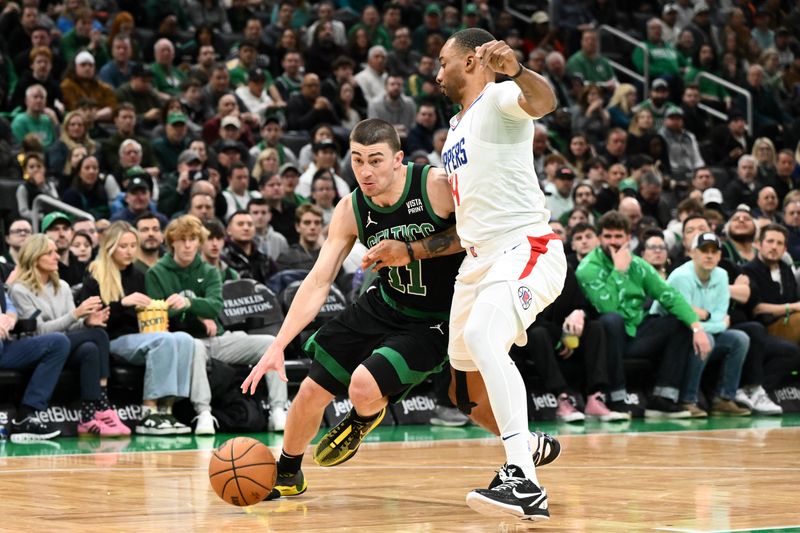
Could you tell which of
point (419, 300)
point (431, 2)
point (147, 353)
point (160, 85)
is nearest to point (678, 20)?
point (431, 2)

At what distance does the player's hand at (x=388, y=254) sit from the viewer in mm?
6348

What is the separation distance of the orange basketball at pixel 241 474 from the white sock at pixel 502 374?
1.17 m

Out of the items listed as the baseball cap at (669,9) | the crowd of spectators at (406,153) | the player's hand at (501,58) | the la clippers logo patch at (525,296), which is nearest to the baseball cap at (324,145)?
the crowd of spectators at (406,153)

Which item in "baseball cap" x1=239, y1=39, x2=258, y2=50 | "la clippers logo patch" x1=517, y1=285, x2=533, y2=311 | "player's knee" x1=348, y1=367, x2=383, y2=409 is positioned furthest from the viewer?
"baseball cap" x1=239, y1=39, x2=258, y2=50

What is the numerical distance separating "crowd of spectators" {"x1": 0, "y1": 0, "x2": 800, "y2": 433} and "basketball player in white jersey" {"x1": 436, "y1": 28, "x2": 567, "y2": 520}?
17.2ft

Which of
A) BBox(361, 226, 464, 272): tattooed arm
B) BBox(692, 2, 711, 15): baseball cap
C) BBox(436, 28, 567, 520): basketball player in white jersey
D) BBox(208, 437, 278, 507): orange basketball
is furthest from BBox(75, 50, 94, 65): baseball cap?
BBox(692, 2, 711, 15): baseball cap

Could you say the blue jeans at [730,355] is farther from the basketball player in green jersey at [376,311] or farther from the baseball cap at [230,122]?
the basketball player in green jersey at [376,311]

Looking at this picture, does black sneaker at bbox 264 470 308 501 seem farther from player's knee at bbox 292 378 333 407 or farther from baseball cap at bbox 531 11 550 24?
baseball cap at bbox 531 11 550 24

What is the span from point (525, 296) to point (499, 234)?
1.10 feet

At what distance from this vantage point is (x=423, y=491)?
6977 mm

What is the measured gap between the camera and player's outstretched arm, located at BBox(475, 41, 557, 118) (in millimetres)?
5574

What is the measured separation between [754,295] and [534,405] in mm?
2881

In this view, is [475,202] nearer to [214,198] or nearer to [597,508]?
[597,508]

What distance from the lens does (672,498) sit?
654 cm
